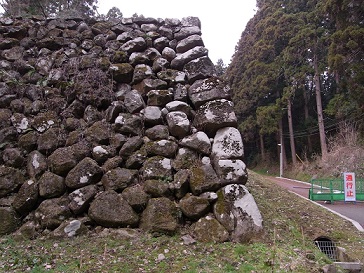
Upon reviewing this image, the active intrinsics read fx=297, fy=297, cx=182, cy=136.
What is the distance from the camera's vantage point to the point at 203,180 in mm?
3594

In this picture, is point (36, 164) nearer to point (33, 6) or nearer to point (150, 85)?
point (150, 85)

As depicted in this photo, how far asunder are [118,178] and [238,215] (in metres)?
1.51

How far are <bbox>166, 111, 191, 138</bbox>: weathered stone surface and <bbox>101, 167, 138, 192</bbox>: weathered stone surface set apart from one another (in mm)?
767

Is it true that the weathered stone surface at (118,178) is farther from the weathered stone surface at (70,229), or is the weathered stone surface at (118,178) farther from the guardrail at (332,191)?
the guardrail at (332,191)

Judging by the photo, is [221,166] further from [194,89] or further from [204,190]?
[194,89]

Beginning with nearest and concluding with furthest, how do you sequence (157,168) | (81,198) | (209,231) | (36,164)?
(209,231) → (81,198) → (157,168) → (36,164)

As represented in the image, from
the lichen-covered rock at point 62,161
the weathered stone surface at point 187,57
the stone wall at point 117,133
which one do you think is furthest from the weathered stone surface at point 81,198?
the weathered stone surface at point 187,57

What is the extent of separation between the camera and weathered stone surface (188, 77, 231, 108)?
4.21 m

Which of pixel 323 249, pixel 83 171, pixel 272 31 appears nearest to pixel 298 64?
pixel 272 31

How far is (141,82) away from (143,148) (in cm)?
113

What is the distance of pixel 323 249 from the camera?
4.38 meters

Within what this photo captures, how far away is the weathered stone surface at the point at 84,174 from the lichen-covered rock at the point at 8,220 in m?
0.72

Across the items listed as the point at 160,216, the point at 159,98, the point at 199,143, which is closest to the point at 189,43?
the point at 159,98

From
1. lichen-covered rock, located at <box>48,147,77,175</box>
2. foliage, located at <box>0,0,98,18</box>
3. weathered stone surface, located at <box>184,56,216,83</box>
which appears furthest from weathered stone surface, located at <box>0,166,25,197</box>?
foliage, located at <box>0,0,98,18</box>
